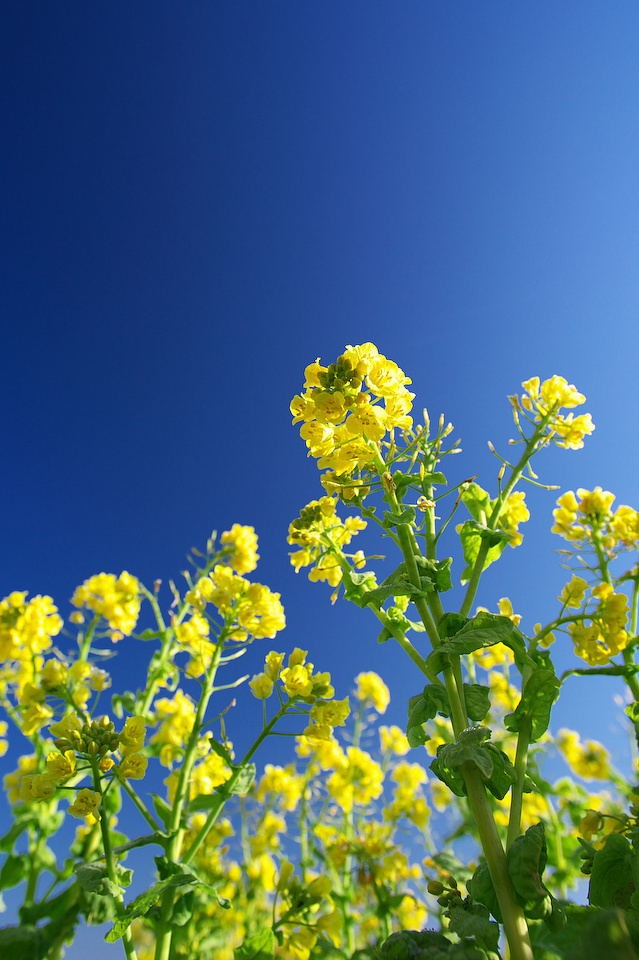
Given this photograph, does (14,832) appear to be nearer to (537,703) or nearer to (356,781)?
(356,781)

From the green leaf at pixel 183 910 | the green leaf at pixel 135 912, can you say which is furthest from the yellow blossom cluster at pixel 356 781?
the green leaf at pixel 135 912

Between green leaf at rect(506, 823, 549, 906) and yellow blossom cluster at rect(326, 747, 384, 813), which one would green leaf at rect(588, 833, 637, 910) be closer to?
green leaf at rect(506, 823, 549, 906)

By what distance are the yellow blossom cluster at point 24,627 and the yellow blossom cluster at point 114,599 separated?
6.8 inches

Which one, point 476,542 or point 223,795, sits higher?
point 476,542

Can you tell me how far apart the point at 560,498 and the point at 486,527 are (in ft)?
2.93

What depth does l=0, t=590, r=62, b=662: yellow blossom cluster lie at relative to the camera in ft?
8.99

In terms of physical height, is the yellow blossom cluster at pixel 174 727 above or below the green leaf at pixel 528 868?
above

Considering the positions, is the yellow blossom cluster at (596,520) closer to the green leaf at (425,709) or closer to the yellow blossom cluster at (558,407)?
the yellow blossom cluster at (558,407)

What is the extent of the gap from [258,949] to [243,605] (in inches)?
47.6

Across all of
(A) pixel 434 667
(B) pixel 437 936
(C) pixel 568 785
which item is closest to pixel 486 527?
(A) pixel 434 667

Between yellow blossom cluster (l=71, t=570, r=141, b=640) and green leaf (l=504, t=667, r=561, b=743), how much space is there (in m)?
2.20

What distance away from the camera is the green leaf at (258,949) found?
1.71 metres

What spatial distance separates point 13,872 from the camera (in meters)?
2.53

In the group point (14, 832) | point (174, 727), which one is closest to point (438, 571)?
point (174, 727)
